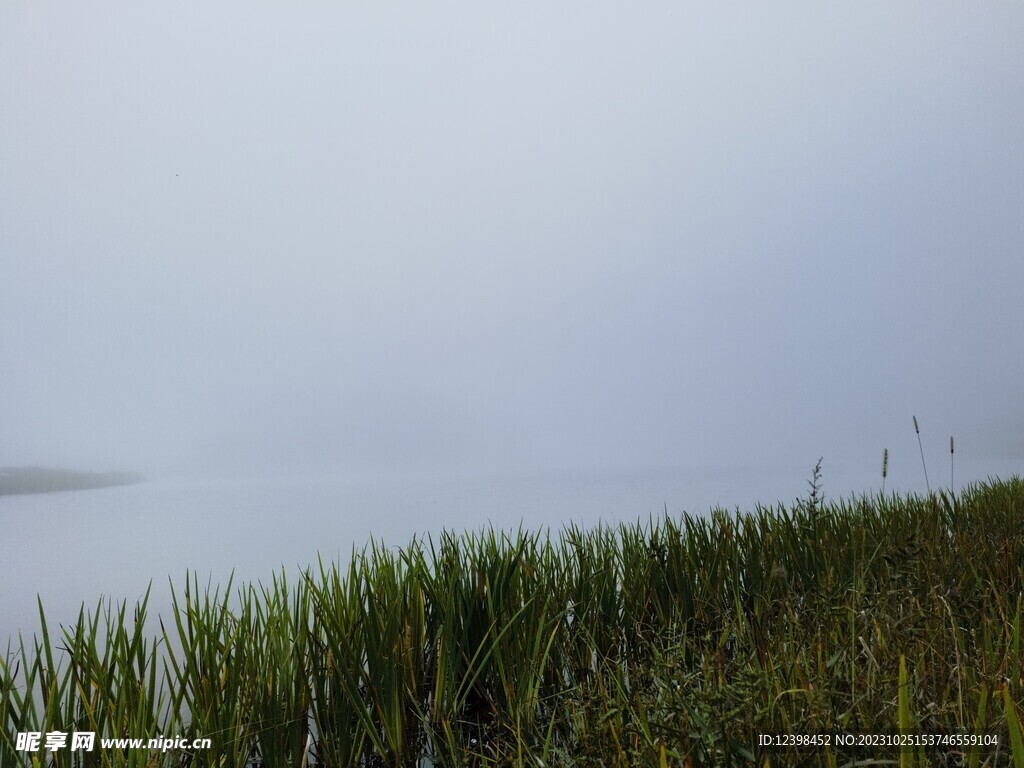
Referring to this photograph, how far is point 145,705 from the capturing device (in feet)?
7.24

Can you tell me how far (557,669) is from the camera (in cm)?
319

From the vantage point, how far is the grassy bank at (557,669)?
1.87 m

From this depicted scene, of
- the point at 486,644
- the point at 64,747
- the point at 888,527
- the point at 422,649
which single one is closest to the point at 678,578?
the point at 486,644

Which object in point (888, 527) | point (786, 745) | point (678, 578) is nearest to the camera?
point (786, 745)

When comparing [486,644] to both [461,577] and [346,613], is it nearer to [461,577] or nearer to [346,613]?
[461,577]

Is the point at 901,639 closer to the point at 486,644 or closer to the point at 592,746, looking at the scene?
the point at 592,746

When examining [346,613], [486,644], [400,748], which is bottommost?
[400,748]

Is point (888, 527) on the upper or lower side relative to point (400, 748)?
upper

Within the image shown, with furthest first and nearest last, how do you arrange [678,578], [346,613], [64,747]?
[678,578] < [346,613] < [64,747]

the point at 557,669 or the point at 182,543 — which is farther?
the point at 182,543

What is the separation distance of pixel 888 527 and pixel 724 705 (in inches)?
172

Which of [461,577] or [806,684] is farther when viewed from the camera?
[461,577]

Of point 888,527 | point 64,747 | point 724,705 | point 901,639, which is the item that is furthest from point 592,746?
point 888,527

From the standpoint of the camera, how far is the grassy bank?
1.87m
